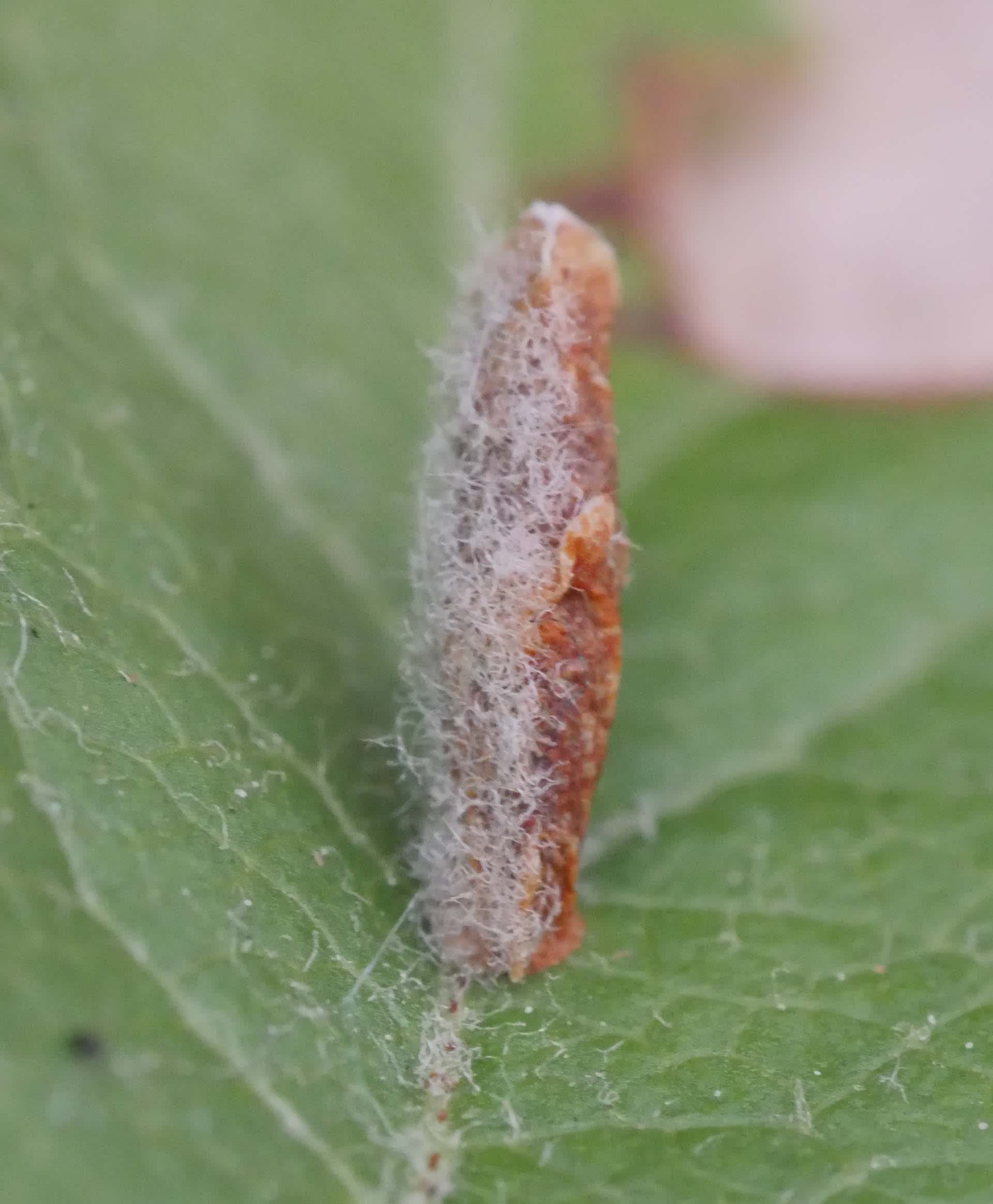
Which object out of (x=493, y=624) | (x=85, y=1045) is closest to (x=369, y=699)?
(x=493, y=624)

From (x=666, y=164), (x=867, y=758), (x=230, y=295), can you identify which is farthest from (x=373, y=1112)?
(x=666, y=164)

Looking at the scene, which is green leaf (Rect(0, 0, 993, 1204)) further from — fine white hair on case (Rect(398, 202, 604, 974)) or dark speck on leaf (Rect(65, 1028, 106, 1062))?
fine white hair on case (Rect(398, 202, 604, 974))

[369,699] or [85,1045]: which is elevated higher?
[85,1045]

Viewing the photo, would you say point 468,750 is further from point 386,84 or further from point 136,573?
point 386,84

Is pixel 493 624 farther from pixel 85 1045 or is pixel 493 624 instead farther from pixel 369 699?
pixel 85 1045

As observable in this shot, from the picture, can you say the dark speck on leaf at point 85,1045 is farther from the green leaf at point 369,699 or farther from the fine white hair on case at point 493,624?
the fine white hair on case at point 493,624
